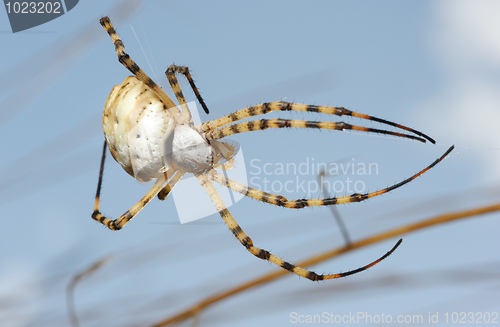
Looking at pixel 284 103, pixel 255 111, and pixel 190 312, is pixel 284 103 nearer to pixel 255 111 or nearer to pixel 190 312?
pixel 255 111

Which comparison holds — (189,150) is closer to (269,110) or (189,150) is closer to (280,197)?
(269,110)

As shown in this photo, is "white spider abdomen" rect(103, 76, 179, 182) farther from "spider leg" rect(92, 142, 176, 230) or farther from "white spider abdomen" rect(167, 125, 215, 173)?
"spider leg" rect(92, 142, 176, 230)

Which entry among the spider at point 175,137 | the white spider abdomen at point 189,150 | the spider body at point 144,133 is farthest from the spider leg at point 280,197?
the spider body at point 144,133

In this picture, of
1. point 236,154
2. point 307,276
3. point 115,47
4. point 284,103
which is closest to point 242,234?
point 307,276

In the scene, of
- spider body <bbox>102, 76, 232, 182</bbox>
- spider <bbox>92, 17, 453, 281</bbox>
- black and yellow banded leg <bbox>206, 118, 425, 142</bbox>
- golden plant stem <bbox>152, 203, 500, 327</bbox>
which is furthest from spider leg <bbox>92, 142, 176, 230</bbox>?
golden plant stem <bbox>152, 203, 500, 327</bbox>

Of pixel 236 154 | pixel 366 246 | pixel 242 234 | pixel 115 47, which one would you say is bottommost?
pixel 366 246

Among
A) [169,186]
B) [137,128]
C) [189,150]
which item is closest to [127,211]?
[169,186]
